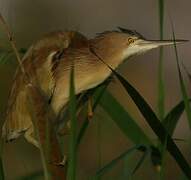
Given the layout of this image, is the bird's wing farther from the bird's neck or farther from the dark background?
the dark background

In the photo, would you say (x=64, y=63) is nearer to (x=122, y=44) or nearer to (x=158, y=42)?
(x=122, y=44)

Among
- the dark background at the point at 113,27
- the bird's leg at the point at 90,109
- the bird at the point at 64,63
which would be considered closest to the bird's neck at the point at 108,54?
the bird at the point at 64,63

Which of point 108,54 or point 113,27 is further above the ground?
point 108,54

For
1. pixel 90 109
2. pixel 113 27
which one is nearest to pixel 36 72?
pixel 90 109

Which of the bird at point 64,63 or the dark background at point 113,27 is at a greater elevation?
the bird at point 64,63

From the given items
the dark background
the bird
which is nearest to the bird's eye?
the bird

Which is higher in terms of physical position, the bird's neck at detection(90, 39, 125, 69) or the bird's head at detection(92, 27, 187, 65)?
the bird's head at detection(92, 27, 187, 65)

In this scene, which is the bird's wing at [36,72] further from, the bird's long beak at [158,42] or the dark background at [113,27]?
the dark background at [113,27]
